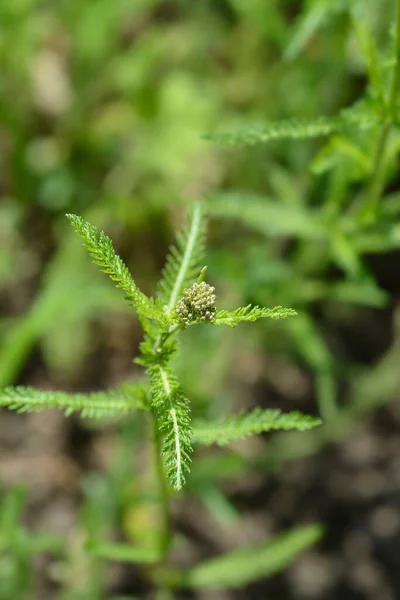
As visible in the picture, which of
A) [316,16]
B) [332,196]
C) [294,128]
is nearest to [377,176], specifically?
[332,196]

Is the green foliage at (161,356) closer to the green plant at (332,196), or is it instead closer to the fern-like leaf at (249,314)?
the fern-like leaf at (249,314)

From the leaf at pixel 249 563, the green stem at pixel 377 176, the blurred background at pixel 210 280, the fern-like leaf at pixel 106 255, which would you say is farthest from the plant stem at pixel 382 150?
the leaf at pixel 249 563

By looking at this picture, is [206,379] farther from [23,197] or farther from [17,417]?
[23,197]

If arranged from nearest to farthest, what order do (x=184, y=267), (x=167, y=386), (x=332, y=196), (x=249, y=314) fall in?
1. (x=249, y=314)
2. (x=167, y=386)
3. (x=184, y=267)
4. (x=332, y=196)

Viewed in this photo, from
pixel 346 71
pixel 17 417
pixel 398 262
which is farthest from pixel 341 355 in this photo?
pixel 17 417

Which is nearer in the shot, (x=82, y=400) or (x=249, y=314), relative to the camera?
(x=249, y=314)

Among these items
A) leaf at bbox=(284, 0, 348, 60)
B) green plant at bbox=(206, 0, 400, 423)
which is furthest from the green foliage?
leaf at bbox=(284, 0, 348, 60)

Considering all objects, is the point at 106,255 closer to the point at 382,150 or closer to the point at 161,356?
the point at 161,356
